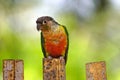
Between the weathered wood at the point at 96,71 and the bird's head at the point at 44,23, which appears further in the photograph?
the bird's head at the point at 44,23

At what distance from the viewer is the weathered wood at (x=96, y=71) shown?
8.41ft

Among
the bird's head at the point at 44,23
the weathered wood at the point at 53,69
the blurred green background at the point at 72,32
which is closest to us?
the weathered wood at the point at 53,69

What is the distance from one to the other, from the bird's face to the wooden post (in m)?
0.43

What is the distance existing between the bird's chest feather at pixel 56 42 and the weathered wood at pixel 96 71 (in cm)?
47

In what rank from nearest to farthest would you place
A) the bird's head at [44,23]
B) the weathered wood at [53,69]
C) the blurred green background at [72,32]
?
the weathered wood at [53,69] → the bird's head at [44,23] → the blurred green background at [72,32]

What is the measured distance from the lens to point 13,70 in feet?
8.30

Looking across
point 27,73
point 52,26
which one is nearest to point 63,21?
point 27,73

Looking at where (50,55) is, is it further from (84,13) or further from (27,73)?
(84,13)

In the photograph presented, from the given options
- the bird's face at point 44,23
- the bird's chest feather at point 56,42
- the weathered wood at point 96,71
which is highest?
the bird's face at point 44,23

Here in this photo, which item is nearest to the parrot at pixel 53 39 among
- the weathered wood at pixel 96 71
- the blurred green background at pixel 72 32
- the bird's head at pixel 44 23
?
the bird's head at pixel 44 23

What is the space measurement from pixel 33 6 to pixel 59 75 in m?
4.68

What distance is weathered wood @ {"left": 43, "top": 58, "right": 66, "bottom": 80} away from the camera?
250 centimetres

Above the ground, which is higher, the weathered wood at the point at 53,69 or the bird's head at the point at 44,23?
the bird's head at the point at 44,23

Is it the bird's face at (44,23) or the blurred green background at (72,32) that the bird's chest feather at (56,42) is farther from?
the blurred green background at (72,32)
